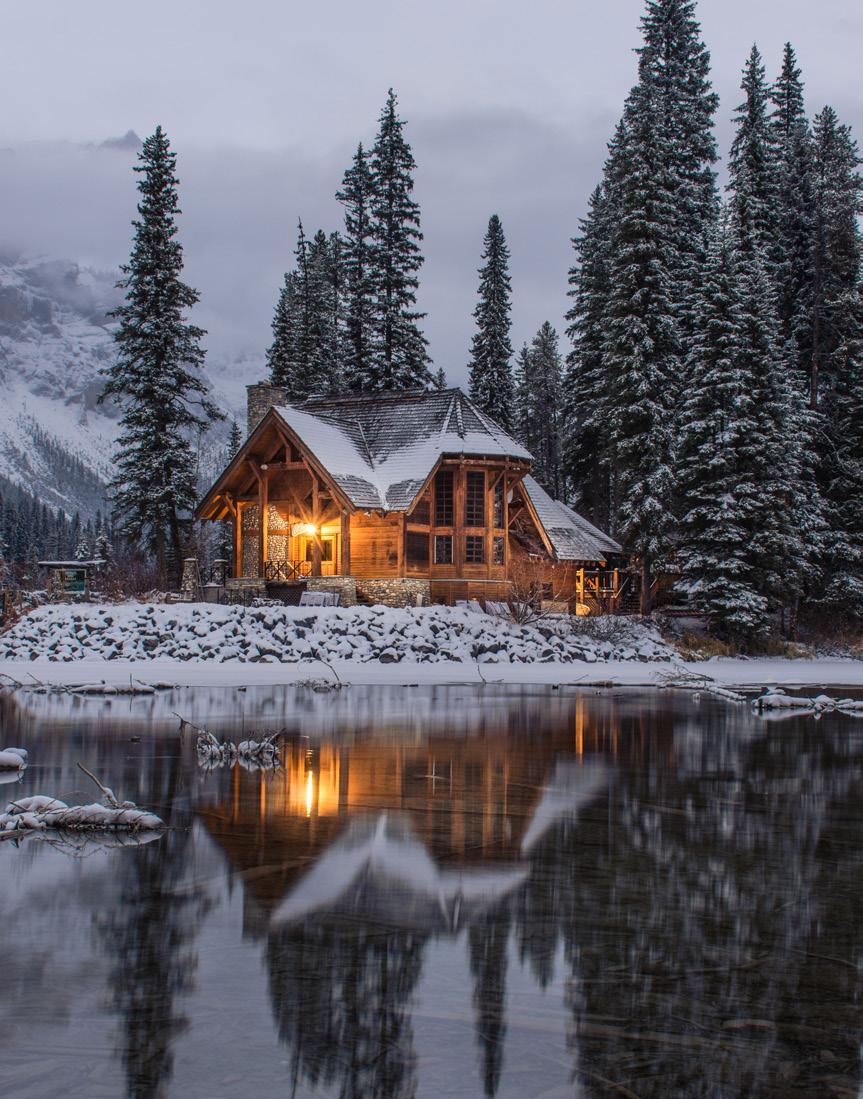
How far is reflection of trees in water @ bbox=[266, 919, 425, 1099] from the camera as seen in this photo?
437 cm

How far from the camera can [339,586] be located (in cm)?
3659

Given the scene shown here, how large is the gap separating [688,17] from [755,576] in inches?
1122

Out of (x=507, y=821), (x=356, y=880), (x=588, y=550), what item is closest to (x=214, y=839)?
(x=356, y=880)

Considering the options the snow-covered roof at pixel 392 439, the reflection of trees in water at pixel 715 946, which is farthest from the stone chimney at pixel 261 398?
the reflection of trees in water at pixel 715 946

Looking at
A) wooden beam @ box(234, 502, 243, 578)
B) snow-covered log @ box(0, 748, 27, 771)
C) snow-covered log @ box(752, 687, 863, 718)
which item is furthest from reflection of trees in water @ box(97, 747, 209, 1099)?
wooden beam @ box(234, 502, 243, 578)

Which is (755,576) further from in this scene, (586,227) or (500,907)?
(500,907)

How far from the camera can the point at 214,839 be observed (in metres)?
8.57

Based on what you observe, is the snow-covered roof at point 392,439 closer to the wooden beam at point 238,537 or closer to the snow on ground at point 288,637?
the wooden beam at point 238,537

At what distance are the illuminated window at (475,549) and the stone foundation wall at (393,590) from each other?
2315 millimetres

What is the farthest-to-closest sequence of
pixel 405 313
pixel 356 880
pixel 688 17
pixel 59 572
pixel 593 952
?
pixel 405 313 < pixel 688 17 < pixel 59 572 < pixel 356 880 < pixel 593 952

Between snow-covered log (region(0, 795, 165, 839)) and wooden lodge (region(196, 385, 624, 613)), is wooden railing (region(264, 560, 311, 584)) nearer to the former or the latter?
wooden lodge (region(196, 385, 624, 613))

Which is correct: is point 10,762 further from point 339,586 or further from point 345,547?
point 345,547

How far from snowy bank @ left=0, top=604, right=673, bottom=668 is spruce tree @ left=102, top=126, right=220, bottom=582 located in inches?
431

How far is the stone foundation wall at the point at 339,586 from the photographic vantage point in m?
36.5
